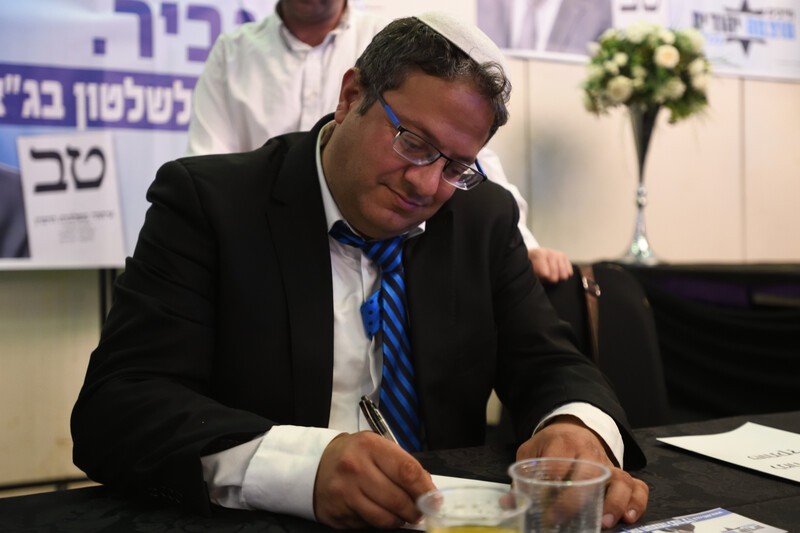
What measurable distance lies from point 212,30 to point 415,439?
206cm

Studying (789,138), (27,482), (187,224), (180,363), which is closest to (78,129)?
(27,482)

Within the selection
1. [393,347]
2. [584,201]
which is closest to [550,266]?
[393,347]

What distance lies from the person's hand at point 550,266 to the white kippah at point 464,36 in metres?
0.56

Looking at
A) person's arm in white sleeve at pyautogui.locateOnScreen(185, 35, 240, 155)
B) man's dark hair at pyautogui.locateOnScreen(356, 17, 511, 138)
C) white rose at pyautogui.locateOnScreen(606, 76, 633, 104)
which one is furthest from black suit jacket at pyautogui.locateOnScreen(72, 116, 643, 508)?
white rose at pyautogui.locateOnScreen(606, 76, 633, 104)

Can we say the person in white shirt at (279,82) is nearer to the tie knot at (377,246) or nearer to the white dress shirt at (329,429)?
the white dress shirt at (329,429)

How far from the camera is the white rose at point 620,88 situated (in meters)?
2.97

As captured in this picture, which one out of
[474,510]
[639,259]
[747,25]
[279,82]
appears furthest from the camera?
[747,25]

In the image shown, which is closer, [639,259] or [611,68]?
[611,68]

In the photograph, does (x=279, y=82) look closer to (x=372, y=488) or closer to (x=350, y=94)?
(x=350, y=94)

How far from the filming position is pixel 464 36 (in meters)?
1.24

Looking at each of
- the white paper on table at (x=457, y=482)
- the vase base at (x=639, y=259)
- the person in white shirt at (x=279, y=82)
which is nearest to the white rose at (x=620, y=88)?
the vase base at (x=639, y=259)

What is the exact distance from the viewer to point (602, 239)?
3664mm

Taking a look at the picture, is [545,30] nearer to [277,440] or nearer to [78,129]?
[78,129]

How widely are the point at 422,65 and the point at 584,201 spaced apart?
8.29 ft
